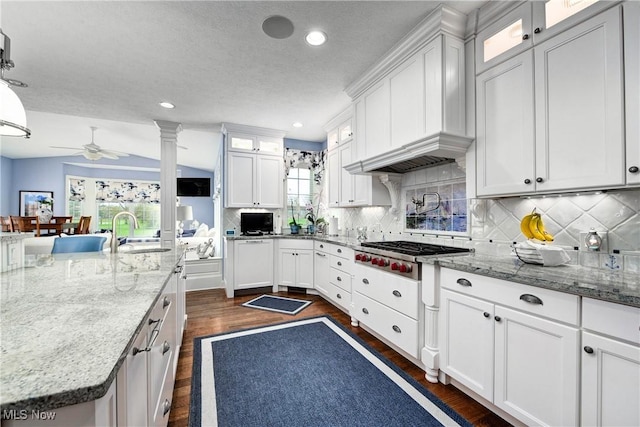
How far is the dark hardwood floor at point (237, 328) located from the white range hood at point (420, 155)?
1666 mm

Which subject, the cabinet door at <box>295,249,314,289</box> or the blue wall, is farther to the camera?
the blue wall

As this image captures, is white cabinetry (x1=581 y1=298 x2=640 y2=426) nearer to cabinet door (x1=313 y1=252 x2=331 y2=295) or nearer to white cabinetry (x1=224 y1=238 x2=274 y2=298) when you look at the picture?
cabinet door (x1=313 y1=252 x2=331 y2=295)

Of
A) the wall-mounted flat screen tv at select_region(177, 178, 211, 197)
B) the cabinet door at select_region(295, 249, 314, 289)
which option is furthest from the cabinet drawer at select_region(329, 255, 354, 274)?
the wall-mounted flat screen tv at select_region(177, 178, 211, 197)

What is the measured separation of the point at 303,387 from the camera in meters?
1.86

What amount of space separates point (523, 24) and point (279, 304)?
3552 millimetres

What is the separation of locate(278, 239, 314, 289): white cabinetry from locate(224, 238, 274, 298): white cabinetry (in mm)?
161

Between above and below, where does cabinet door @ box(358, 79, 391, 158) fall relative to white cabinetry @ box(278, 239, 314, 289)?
above

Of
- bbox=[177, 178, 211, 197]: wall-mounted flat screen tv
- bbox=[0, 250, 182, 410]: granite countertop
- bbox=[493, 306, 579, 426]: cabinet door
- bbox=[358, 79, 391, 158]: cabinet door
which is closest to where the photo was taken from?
bbox=[0, 250, 182, 410]: granite countertop

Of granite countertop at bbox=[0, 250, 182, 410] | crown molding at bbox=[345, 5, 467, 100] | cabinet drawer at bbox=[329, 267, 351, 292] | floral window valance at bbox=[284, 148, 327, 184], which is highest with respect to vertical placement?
crown molding at bbox=[345, 5, 467, 100]

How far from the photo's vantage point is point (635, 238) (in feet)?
4.70

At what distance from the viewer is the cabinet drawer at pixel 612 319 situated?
1040mm

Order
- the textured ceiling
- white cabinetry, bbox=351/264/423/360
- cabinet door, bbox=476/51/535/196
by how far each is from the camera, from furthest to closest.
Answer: white cabinetry, bbox=351/264/423/360 < the textured ceiling < cabinet door, bbox=476/51/535/196

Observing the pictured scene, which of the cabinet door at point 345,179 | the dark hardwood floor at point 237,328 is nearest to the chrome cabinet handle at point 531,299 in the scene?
the dark hardwood floor at point 237,328

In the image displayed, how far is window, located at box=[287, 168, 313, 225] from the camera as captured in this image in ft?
15.7
